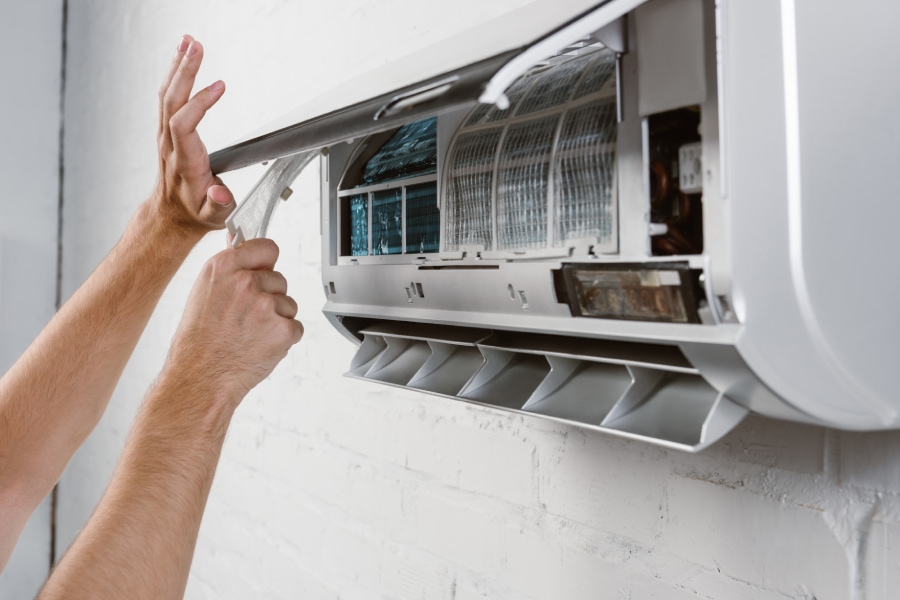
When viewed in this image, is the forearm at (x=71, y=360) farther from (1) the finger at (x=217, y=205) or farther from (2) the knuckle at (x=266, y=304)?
(2) the knuckle at (x=266, y=304)

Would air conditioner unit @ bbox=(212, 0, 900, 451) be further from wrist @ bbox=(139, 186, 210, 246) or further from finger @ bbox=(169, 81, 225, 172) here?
wrist @ bbox=(139, 186, 210, 246)

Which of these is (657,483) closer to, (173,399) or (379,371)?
(379,371)

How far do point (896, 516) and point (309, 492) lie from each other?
1.11 metres

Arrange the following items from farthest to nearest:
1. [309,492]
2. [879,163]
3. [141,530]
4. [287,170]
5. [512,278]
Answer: [309,492]
[287,170]
[141,530]
[512,278]
[879,163]

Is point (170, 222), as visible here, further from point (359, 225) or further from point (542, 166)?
point (542, 166)

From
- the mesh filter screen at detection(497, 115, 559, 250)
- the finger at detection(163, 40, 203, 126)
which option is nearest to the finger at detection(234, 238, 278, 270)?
the finger at detection(163, 40, 203, 126)

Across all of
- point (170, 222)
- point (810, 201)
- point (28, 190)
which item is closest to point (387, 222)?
point (170, 222)

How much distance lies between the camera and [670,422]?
0.61m

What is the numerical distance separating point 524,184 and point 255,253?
1.32ft

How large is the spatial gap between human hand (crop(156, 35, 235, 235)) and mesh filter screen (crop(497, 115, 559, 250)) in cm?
42

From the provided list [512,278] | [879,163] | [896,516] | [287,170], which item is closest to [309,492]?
[287,170]

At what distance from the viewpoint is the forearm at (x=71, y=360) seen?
47.5 inches

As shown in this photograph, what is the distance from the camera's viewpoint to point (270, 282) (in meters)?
0.95

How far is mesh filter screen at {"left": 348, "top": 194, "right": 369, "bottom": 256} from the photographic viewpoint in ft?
3.10
